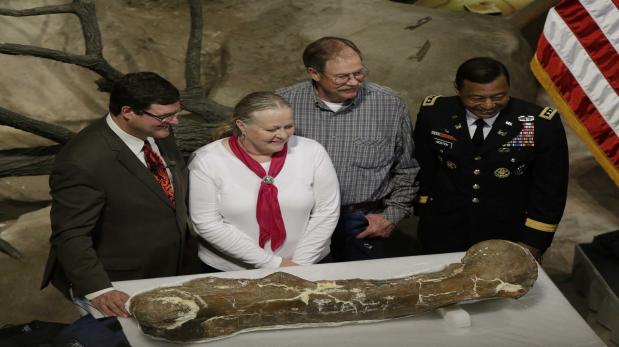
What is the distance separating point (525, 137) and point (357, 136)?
60cm

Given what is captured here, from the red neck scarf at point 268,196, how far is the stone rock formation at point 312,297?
1.28 ft

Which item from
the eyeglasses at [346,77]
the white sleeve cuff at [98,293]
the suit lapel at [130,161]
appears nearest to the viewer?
the white sleeve cuff at [98,293]

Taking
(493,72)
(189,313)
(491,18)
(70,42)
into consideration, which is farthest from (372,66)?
(189,313)

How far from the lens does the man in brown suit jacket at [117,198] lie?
8.54ft

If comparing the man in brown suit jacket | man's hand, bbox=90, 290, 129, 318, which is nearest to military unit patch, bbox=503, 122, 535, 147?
the man in brown suit jacket

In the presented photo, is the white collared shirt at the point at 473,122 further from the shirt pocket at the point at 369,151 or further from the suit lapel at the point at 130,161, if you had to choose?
the suit lapel at the point at 130,161

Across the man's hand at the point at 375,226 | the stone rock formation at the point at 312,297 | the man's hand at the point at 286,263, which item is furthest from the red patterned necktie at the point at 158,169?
the man's hand at the point at 375,226

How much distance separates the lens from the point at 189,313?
2.18 metres

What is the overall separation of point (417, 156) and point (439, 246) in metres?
0.38

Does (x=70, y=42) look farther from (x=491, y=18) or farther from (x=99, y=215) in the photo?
(x=99, y=215)

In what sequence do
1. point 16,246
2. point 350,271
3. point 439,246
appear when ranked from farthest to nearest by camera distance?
point 16,246 < point 439,246 < point 350,271

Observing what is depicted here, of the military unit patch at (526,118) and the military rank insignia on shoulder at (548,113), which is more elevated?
the military rank insignia on shoulder at (548,113)

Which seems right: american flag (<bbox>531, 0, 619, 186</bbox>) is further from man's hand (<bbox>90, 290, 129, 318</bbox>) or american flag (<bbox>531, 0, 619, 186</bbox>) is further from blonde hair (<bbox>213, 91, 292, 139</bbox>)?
man's hand (<bbox>90, 290, 129, 318</bbox>)

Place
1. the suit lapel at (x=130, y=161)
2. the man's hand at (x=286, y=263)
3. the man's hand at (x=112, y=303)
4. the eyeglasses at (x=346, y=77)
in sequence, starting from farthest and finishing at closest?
1. the eyeglasses at (x=346, y=77)
2. the man's hand at (x=286, y=263)
3. the suit lapel at (x=130, y=161)
4. the man's hand at (x=112, y=303)
